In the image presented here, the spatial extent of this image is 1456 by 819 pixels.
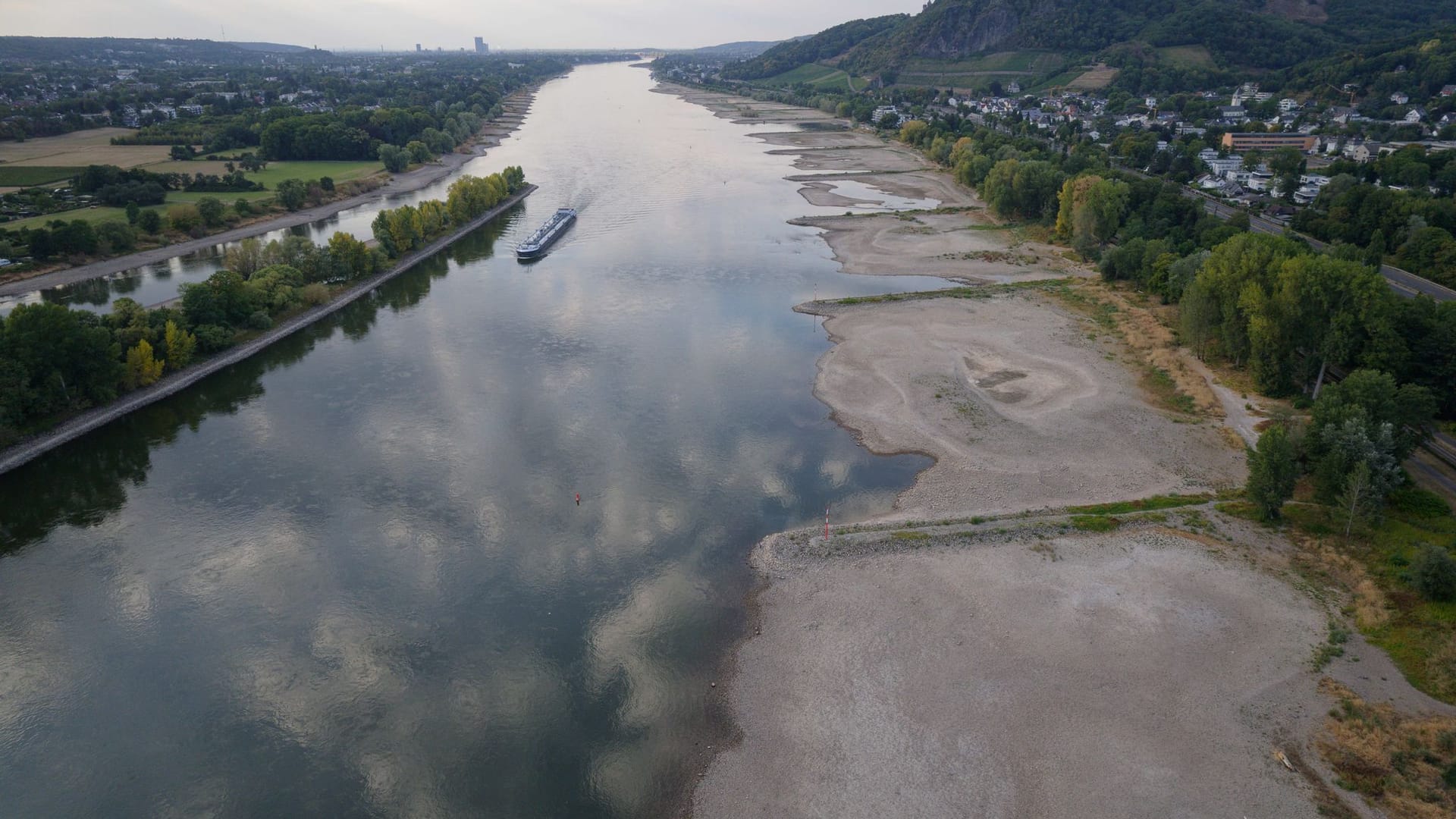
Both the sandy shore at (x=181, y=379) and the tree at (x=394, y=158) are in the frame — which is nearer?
the sandy shore at (x=181, y=379)

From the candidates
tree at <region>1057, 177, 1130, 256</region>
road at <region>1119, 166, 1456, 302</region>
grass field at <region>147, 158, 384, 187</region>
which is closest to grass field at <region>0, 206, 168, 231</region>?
grass field at <region>147, 158, 384, 187</region>

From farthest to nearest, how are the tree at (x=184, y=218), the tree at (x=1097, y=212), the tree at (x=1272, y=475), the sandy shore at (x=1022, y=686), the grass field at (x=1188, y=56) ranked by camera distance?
the grass field at (x=1188, y=56) < the tree at (x=184, y=218) < the tree at (x=1097, y=212) < the tree at (x=1272, y=475) < the sandy shore at (x=1022, y=686)

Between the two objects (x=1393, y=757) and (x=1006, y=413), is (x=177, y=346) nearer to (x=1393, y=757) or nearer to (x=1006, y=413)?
(x=1006, y=413)

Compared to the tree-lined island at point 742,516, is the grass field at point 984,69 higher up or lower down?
higher up

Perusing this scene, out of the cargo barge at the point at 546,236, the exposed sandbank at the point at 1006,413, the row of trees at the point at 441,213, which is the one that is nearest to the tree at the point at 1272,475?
the exposed sandbank at the point at 1006,413

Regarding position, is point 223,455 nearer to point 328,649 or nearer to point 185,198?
point 328,649

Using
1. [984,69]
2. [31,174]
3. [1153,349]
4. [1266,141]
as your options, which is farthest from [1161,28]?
[31,174]

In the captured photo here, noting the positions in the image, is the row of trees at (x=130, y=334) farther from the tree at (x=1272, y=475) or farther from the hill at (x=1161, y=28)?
the hill at (x=1161, y=28)
